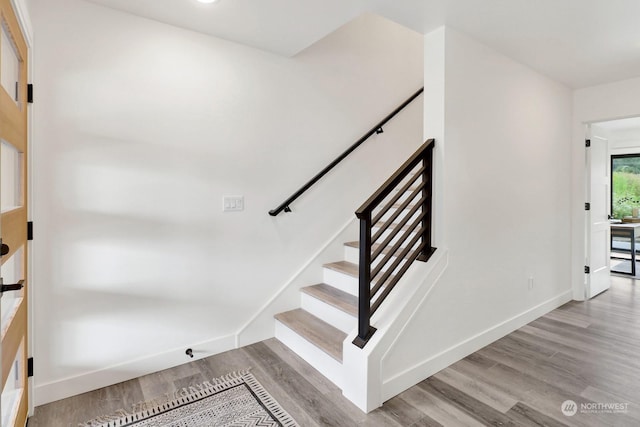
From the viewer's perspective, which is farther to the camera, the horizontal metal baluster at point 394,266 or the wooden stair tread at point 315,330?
the wooden stair tread at point 315,330

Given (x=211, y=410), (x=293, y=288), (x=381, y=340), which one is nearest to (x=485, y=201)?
(x=381, y=340)

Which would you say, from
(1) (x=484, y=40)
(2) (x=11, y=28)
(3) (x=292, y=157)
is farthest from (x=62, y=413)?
(1) (x=484, y=40)

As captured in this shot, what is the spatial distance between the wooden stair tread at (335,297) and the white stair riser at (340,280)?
3 centimetres

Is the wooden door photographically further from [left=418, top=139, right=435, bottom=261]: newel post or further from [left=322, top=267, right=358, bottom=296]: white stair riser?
[left=418, top=139, right=435, bottom=261]: newel post

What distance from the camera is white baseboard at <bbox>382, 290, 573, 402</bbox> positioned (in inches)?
80.8

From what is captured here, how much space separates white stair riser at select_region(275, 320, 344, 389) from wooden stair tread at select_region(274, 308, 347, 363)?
4 cm

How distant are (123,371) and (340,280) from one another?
1.68m

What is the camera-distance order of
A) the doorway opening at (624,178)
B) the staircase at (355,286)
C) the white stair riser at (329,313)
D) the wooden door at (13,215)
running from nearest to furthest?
the wooden door at (13,215), the staircase at (355,286), the white stair riser at (329,313), the doorway opening at (624,178)

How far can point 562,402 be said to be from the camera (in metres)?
1.97

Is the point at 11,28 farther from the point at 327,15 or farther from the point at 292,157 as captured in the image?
the point at 292,157

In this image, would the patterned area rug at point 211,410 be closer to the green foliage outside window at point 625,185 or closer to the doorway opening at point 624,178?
the doorway opening at point 624,178

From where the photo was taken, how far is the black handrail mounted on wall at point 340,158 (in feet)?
9.19

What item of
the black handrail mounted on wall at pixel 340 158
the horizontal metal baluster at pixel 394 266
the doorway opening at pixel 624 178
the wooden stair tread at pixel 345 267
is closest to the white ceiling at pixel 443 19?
the black handrail mounted on wall at pixel 340 158

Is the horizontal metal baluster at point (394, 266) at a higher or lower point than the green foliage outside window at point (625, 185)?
lower
